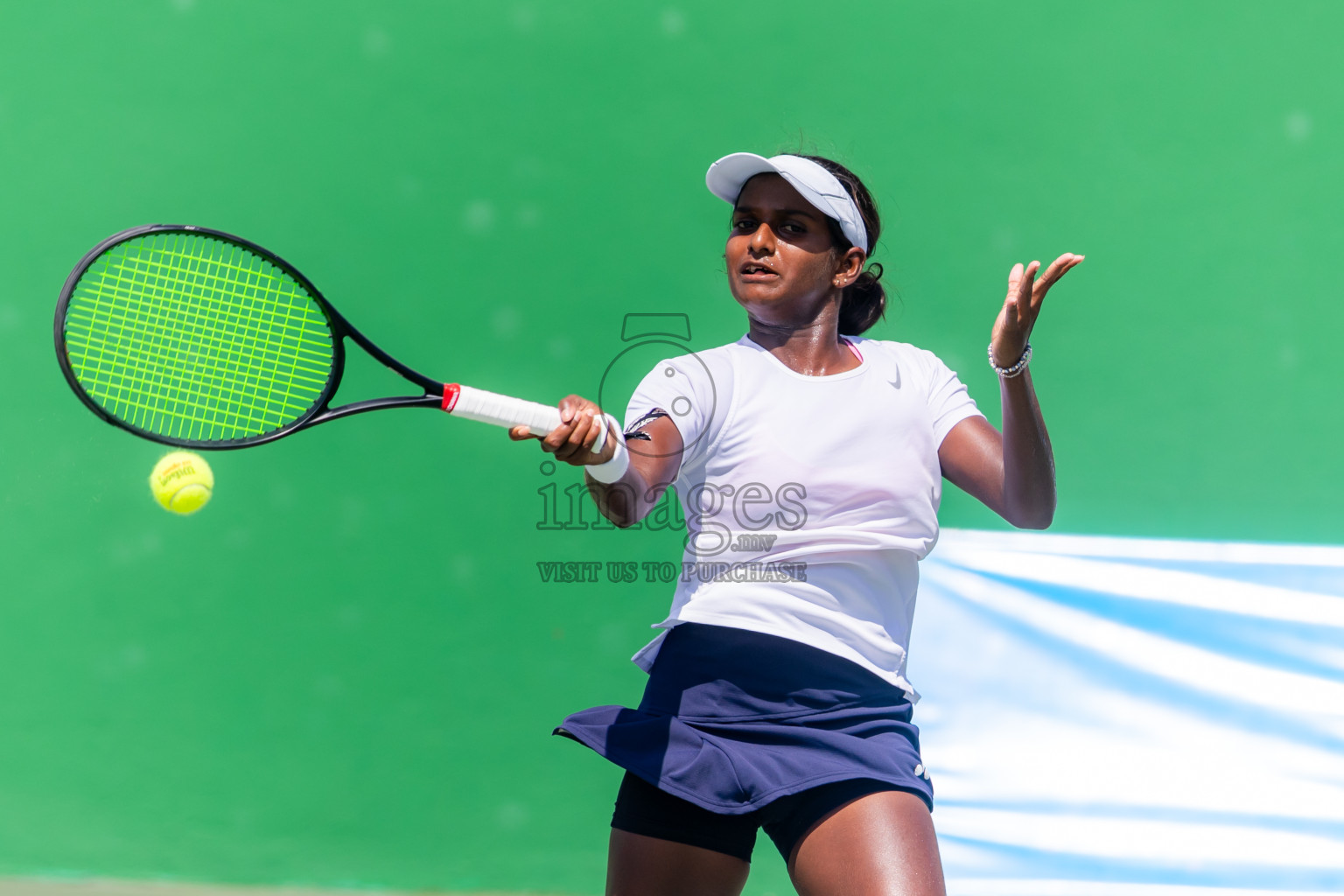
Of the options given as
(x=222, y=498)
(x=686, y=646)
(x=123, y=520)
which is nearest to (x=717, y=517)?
(x=686, y=646)

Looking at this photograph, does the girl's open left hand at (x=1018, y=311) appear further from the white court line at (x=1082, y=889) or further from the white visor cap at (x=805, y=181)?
the white court line at (x=1082, y=889)

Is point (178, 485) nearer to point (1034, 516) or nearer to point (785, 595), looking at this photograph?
point (785, 595)

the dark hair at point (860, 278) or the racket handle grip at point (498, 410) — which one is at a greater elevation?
the dark hair at point (860, 278)

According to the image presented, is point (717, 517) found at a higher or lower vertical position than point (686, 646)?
higher

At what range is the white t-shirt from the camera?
1.56 m

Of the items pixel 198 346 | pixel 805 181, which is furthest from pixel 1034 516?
pixel 198 346

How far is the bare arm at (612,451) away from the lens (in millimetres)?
1405

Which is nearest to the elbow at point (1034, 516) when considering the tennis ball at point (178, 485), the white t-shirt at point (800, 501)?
the white t-shirt at point (800, 501)

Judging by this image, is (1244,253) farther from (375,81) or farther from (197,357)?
(197,357)

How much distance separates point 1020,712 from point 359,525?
5.42 feet

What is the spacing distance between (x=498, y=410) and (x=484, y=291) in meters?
1.32

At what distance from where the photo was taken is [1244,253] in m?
2.74

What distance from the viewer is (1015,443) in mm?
1617

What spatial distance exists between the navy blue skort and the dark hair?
0.62 m
